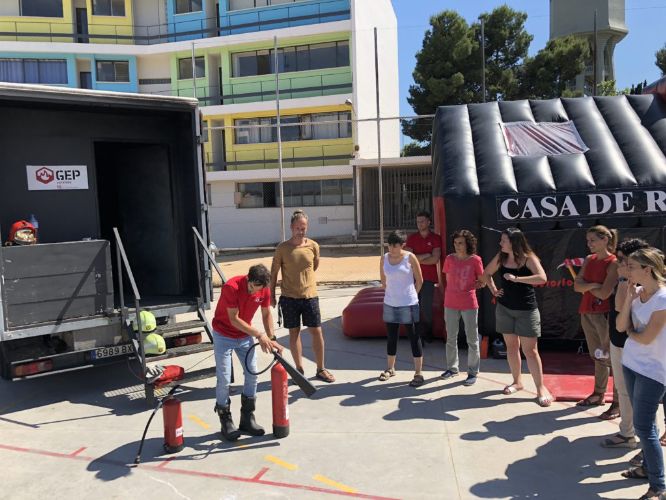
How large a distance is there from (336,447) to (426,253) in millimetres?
3229

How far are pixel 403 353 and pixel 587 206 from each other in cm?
293

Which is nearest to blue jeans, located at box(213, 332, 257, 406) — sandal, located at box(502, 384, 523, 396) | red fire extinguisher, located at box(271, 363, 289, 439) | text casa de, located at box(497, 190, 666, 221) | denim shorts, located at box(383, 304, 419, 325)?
red fire extinguisher, located at box(271, 363, 289, 439)

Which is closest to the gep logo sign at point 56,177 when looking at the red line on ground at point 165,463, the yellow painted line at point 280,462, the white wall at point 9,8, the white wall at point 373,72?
the red line on ground at point 165,463

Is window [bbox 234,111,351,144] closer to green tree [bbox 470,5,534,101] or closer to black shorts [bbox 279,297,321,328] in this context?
green tree [bbox 470,5,534,101]

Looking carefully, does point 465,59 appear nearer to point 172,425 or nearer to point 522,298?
point 522,298

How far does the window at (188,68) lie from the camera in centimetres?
2939

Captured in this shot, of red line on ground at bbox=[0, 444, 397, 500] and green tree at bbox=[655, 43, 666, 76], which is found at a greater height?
green tree at bbox=[655, 43, 666, 76]

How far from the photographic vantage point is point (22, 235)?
240 inches

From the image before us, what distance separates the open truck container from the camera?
589 cm

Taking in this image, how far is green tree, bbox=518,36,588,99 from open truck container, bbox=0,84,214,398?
79.3 feet

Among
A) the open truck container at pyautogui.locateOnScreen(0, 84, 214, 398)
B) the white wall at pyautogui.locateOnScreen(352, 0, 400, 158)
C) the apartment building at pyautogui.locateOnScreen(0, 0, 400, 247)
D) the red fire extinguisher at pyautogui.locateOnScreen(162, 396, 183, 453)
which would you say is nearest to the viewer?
the red fire extinguisher at pyautogui.locateOnScreen(162, 396, 183, 453)

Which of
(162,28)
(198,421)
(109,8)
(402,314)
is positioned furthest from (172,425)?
(109,8)

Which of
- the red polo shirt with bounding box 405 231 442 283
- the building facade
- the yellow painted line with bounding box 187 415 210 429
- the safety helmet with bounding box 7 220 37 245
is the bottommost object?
the yellow painted line with bounding box 187 415 210 429

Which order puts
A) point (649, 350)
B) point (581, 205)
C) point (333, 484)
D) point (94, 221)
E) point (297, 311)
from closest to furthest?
point (649, 350) < point (333, 484) < point (297, 311) < point (581, 205) < point (94, 221)
